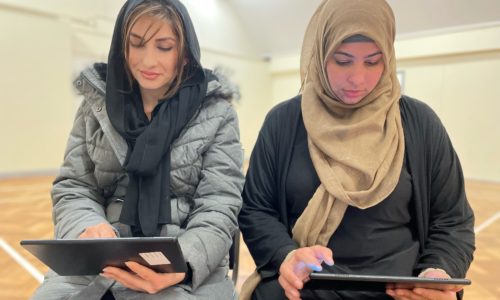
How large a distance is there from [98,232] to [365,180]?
26.9 inches

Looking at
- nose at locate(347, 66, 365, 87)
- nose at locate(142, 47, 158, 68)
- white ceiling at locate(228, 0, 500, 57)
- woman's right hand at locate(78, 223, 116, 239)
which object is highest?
white ceiling at locate(228, 0, 500, 57)

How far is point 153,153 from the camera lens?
3.20ft

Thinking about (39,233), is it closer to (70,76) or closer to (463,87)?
(70,76)

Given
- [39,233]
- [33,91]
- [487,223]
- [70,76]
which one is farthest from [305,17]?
[39,233]

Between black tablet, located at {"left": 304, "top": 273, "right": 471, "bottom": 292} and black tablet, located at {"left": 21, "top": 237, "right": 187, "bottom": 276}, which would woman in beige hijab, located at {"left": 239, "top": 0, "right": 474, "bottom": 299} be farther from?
black tablet, located at {"left": 21, "top": 237, "right": 187, "bottom": 276}

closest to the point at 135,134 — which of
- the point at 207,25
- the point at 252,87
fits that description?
the point at 207,25

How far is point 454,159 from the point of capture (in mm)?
1009

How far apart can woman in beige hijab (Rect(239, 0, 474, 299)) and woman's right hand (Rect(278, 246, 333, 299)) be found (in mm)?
50

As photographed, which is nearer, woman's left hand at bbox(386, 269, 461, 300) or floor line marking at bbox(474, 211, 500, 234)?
woman's left hand at bbox(386, 269, 461, 300)

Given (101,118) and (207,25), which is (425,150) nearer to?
(101,118)

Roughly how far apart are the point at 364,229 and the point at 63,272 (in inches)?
29.6

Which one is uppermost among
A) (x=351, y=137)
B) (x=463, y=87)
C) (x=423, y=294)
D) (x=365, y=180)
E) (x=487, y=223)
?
(x=463, y=87)

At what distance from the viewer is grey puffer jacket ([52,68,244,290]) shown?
0.99m

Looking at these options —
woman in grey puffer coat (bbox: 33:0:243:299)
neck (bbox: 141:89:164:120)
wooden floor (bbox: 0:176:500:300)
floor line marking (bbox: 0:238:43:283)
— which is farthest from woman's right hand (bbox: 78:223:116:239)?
floor line marking (bbox: 0:238:43:283)
